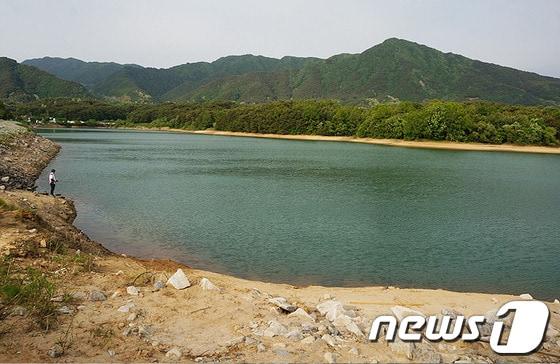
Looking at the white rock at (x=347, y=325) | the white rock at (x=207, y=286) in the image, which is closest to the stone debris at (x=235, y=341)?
the white rock at (x=347, y=325)

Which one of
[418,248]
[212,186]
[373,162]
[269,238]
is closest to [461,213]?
[418,248]

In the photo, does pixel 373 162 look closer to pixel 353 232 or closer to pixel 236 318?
pixel 353 232

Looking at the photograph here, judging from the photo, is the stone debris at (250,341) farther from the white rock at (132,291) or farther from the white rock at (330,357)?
the white rock at (132,291)

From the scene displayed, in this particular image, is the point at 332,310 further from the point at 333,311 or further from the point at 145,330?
the point at 145,330

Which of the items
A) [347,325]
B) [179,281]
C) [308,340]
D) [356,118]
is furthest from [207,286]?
[356,118]

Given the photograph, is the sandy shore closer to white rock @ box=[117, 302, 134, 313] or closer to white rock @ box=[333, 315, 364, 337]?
white rock @ box=[333, 315, 364, 337]

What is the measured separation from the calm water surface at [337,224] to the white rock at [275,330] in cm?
574

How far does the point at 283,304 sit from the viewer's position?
8.34 meters

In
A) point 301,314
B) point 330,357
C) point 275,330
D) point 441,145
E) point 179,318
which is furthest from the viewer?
point 441,145

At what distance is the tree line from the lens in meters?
79.9

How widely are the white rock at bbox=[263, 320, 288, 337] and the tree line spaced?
83177mm

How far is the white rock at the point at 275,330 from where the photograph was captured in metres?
6.91

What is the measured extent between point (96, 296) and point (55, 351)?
210 centimetres

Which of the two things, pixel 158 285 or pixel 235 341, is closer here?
pixel 235 341
